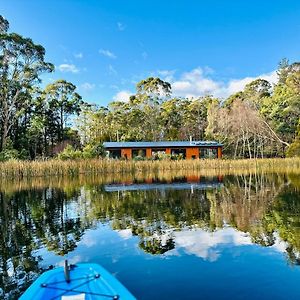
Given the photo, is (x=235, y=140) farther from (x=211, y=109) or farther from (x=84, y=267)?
(x=84, y=267)

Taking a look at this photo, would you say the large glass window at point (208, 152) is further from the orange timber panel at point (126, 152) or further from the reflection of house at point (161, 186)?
the reflection of house at point (161, 186)

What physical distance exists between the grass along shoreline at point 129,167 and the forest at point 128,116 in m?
3.08

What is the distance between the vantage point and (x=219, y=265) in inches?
181

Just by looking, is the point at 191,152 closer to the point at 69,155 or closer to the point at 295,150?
the point at 295,150

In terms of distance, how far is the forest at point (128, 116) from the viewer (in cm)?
2714

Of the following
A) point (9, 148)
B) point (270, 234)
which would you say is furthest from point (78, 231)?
point (9, 148)

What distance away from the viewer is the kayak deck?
9.15 feet

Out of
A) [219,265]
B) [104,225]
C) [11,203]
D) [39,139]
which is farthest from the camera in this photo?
[39,139]

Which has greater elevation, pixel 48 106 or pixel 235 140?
pixel 48 106

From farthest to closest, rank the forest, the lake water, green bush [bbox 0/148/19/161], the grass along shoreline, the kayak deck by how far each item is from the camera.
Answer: the forest, green bush [bbox 0/148/19/161], the grass along shoreline, the lake water, the kayak deck

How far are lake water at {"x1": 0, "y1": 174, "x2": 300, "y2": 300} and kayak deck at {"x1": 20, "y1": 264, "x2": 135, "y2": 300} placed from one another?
78 cm

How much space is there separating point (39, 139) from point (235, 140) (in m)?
21.3

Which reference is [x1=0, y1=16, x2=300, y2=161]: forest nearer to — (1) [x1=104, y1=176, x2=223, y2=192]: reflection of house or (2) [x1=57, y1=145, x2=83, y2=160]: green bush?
(2) [x1=57, y1=145, x2=83, y2=160]: green bush

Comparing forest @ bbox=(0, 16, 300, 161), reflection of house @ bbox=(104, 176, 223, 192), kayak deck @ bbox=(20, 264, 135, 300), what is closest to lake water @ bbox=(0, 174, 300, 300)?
kayak deck @ bbox=(20, 264, 135, 300)
